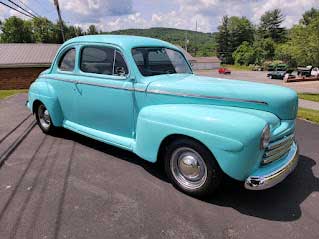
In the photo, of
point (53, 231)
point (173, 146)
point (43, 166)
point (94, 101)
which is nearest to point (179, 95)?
point (173, 146)

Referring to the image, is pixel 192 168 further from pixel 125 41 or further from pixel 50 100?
pixel 50 100

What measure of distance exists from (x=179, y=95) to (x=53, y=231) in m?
2.23

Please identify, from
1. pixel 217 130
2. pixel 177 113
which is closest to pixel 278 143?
pixel 217 130

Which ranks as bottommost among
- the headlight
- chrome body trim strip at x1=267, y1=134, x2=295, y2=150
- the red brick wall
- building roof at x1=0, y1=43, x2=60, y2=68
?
the red brick wall

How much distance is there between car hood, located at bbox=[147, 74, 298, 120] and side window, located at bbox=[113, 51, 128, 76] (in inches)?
19.8

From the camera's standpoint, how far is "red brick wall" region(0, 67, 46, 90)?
2722cm

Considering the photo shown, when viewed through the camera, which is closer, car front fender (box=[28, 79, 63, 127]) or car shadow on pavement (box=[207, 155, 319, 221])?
car shadow on pavement (box=[207, 155, 319, 221])

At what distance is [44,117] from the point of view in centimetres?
648

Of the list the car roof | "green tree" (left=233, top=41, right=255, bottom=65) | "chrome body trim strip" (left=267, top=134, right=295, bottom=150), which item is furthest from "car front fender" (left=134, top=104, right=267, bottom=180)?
"green tree" (left=233, top=41, right=255, bottom=65)

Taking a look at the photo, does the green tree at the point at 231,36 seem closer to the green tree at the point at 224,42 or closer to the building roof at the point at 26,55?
the green tree at the point at 224,42

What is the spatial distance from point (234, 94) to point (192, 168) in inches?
42.6

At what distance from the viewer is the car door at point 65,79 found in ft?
17.6

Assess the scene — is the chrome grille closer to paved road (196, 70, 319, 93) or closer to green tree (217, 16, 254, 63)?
paved road (196, 70, 319, 93)

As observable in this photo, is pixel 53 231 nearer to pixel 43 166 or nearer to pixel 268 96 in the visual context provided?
pixel 43 166
